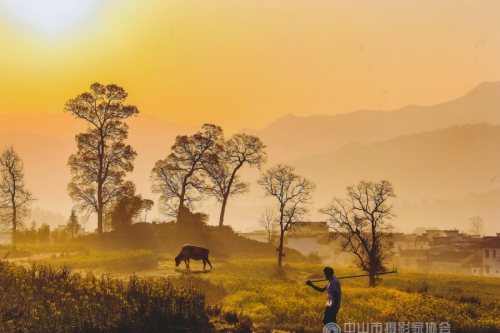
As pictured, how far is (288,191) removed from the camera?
2007 inches

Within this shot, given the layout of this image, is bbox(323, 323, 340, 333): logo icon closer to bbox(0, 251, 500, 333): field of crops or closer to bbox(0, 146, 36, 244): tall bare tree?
bbox(0, 251, 500, 333): field of crops

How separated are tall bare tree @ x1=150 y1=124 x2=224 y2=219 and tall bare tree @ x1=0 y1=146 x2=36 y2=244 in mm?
15007

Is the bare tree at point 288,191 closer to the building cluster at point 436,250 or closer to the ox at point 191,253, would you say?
the ox at point 191,253

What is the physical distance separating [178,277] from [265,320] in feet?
33.8

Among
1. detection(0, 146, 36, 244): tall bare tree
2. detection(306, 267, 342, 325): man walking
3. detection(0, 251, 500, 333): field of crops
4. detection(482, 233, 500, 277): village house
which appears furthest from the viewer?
detection(482, 233, 500, 277): village house

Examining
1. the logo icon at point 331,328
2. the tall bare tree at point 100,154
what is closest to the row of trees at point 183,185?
the tall bare tree at point 100,154

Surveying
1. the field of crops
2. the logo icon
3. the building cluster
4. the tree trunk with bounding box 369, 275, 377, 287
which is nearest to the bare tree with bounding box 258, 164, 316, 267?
the tree trunk with bounding box 369, 275, 377, 287

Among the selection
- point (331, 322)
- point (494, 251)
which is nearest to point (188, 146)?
point (331, 322)

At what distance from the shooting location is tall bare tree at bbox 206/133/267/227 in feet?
193

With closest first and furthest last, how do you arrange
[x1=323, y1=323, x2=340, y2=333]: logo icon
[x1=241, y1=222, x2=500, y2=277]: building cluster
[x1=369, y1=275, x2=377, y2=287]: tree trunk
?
[x1=323, y1=323, x2=340, y2=333]: logo icon
[x1=369, y1=275, x2=377, y2=287]: tree trunk
[x1=241, y1=222, x2=500, y2=277]: building cluster

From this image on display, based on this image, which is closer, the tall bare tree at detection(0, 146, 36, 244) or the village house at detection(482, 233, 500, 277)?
the tall bare tree at detection(0, 146, 36, 244)

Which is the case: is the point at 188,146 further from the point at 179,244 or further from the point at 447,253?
the point at 447,253

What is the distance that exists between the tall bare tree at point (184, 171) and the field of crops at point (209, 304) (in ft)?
57.8

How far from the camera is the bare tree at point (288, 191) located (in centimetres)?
5018
